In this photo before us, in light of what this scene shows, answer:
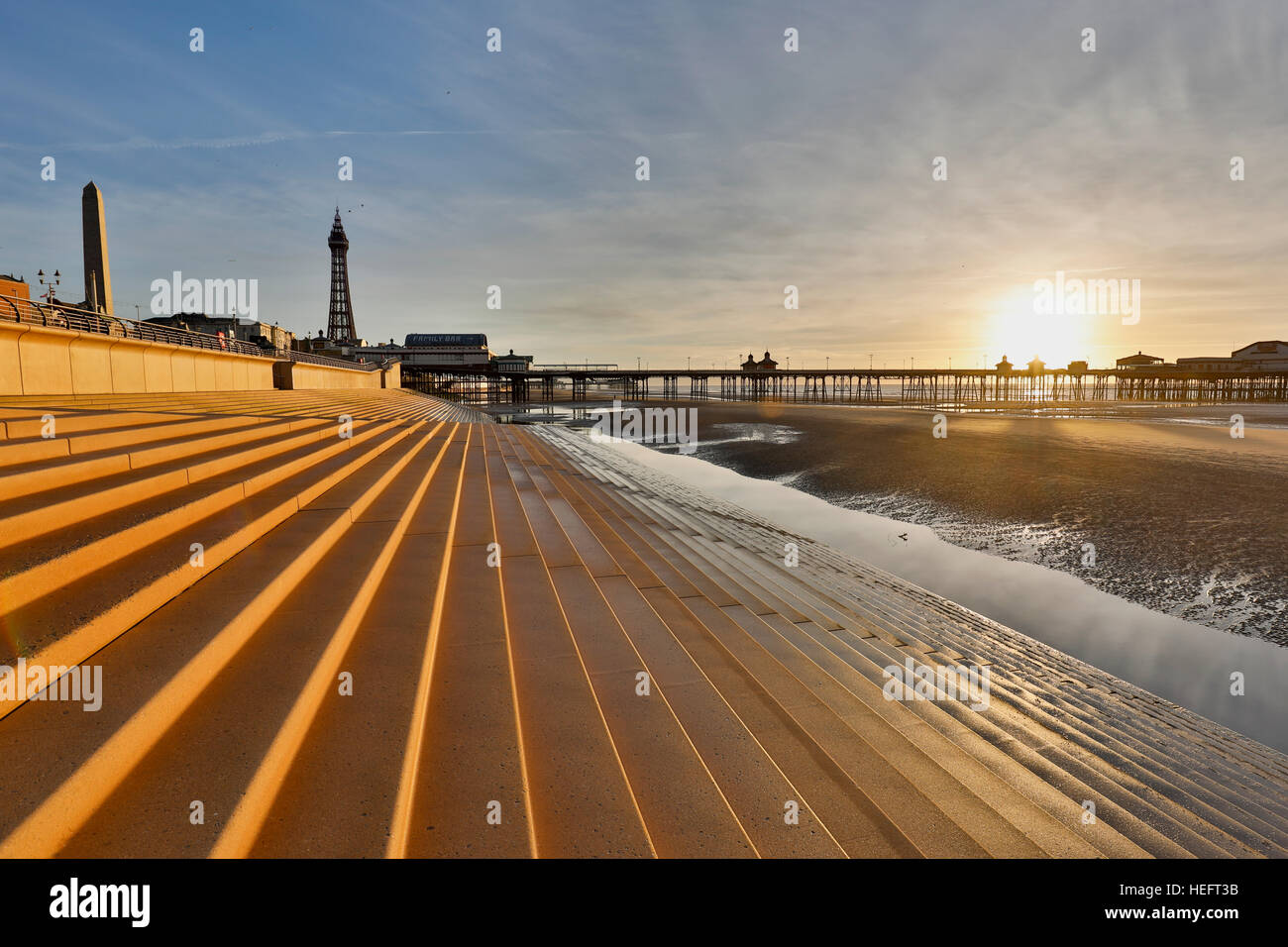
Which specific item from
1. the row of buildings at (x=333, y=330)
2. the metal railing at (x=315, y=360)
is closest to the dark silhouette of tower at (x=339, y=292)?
the row of buildings at (x=333, y=330)

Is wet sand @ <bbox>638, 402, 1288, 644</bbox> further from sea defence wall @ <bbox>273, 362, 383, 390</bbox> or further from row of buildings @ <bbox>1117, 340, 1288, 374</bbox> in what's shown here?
row of buildings @ <bbox>1117, 340, 1288, 374</bbox>

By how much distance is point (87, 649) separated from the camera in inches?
89.4

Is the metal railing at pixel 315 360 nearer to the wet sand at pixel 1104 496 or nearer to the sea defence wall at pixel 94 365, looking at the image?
the sea defence wall at pixel 94 365

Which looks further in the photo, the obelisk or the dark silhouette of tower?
the dark silhouette of tower

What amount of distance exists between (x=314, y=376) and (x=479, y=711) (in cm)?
2830

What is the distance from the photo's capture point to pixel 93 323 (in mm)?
11617

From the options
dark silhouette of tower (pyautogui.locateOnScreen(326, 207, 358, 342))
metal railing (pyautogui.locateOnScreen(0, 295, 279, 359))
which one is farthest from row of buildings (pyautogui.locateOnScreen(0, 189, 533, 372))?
metal railing (pyautogui.locateOnScreen(0, 295, 279, 359))

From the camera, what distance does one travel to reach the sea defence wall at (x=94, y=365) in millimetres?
9258

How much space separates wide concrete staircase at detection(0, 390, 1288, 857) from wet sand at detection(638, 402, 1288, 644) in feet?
12.7

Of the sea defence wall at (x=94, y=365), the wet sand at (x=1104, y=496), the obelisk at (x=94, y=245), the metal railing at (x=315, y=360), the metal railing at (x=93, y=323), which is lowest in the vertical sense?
the wet sand at (x=1104, y=496)

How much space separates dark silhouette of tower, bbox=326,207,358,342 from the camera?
9738 centimetres

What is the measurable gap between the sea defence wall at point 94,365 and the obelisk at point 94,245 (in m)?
18.5

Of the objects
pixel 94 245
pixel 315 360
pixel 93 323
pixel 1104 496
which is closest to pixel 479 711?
pixel 1104 496

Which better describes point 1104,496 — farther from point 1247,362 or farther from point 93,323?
point 1247,362
